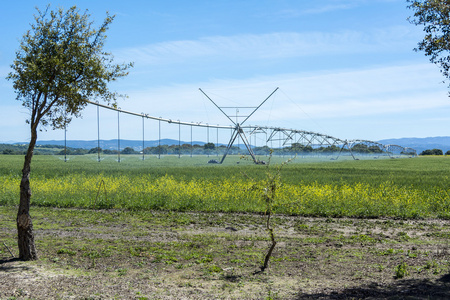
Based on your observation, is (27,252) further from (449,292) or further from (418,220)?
(418,220)

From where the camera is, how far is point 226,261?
10.9m

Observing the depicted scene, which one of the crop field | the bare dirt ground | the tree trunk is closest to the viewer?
the bare dirt ground

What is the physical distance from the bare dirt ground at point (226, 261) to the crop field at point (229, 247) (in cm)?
3

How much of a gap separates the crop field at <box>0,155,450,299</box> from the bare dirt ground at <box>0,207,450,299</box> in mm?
31

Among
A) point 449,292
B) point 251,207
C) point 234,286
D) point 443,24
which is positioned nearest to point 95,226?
point 251,207

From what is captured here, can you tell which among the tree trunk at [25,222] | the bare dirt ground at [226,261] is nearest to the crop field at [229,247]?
the bare dirt ground at [226,261]

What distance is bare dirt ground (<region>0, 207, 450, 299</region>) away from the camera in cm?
852

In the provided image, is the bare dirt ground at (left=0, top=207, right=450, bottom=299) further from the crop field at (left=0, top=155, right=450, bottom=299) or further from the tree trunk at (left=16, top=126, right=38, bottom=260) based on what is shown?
the tree trunk at (left=16, top=126, right=38, bottom=260)

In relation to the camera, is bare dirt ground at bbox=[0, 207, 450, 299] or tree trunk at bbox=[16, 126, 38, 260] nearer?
bare dirt ground at bbox=[0, 207, 450, 299]

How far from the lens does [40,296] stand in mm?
8125

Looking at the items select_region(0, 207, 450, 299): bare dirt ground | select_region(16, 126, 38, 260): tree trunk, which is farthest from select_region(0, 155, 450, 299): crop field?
select_region(16, 126, 38, 260): tree trunk

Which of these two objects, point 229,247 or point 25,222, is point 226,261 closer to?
point 229,247

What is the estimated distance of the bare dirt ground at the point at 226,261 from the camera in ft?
28.0

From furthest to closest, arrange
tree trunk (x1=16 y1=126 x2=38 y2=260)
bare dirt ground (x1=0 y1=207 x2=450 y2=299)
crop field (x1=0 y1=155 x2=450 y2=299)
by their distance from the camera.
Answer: tree trunk (x1=16 y1=126 x2=38 y2=260) < crop field (x1=0 y1=155 x2=450 y2=299) < bare dirt ground (x1=0 y1=207 x2=450 y2=299)
